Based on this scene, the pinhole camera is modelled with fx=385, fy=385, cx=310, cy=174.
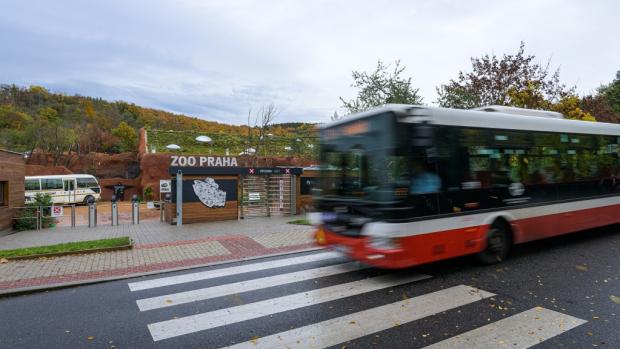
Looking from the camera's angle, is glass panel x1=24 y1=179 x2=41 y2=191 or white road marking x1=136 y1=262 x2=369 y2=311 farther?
glass panel x1=24 y1=179 x2=41 y2=191

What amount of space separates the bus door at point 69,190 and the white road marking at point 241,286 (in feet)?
108

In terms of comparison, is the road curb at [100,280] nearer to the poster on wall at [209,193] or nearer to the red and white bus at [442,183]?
the red and white bus at [442,183]

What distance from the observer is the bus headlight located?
230 inches

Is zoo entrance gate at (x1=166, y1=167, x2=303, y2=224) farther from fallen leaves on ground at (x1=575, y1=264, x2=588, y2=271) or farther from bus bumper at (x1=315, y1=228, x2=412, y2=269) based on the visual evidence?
fallen leaves on ground at (x1=575, y1=264, x2=588, y2=271)

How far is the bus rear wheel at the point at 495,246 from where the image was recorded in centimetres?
709

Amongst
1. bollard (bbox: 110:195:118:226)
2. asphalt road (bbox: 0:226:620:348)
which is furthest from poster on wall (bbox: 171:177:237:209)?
asphalt road (bbox: 0:226:620:348)

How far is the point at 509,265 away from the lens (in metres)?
7.16

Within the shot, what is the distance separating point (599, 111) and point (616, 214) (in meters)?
19.7

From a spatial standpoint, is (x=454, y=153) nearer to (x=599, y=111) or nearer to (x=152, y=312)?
(x=152, y=312)

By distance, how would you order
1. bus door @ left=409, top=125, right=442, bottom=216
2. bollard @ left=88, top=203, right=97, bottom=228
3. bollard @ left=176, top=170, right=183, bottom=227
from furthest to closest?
bollard @ left=88, top=203, right=97, bottom=228
bollard @ left=176, top=170, right=183, bottom=227
bus door @ left=409, top=125, right=442, bottom=216

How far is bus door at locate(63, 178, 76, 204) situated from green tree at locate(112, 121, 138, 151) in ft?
74.1

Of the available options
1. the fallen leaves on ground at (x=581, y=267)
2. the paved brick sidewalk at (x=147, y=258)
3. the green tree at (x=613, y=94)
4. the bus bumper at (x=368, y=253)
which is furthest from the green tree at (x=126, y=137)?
the green tree at (x=613, y=94)

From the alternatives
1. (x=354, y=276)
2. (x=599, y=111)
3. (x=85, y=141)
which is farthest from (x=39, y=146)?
Result: (x=599, y=111)

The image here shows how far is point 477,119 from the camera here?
6934 millimetres
